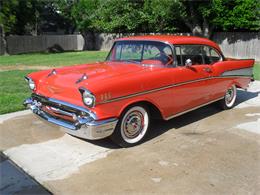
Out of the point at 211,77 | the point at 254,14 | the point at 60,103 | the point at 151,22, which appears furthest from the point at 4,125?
the point at 151,22

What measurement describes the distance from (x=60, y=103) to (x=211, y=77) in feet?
9.51

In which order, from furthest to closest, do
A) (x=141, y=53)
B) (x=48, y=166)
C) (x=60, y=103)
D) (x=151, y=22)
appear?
(x=151, y=22) → (x=141, y=53) → (x=60, y=103) → (x=48, y=166)

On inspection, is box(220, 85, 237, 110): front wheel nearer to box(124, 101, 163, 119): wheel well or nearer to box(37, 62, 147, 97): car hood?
box(124, 101, 163, 119): wheel well

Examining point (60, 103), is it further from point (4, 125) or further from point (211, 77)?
point (211, 77)

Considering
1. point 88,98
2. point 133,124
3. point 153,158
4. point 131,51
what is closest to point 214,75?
point 131,51

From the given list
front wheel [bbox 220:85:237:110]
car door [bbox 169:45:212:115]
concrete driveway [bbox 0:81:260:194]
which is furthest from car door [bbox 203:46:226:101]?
concrete driveway [bbox 0:81:260:194]

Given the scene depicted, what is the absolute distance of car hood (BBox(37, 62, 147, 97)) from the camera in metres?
4.41

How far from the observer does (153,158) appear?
4.26 m

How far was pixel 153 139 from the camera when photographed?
5000 mm

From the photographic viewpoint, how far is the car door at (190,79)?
17.0 feet

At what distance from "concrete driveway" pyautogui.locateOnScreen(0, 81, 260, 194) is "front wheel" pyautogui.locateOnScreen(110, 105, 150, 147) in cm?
14

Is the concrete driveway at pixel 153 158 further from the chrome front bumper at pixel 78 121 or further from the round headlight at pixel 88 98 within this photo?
the round headlight at pixel 88 98

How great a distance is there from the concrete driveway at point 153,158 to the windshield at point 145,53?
118 centimetres

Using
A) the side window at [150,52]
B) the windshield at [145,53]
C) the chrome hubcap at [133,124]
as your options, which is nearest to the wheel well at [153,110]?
the chrome hubcap at [133,124]
